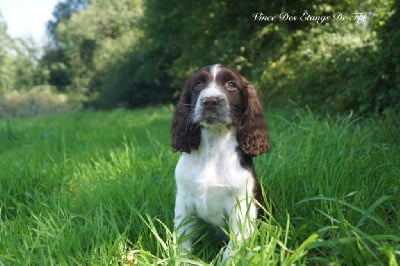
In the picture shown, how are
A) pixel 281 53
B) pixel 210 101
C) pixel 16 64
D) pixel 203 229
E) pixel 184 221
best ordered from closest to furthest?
pixel 210 101, pixel 184 221, pixel 203 229, pixel 281 53, pixel 16 64

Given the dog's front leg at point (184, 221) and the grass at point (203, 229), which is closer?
the grass at point (203, 229)

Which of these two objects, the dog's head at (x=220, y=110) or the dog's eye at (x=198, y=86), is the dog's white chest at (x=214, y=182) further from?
the dog's eye at (x=198, y=86)

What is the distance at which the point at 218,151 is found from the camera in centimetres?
231

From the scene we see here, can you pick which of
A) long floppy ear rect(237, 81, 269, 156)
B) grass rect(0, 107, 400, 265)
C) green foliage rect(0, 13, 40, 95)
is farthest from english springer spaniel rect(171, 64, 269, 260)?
green foliage rect(0, 13, 40, 95)

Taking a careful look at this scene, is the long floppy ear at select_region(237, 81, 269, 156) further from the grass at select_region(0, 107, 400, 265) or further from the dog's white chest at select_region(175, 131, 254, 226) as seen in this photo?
the grass at select_region(0, 107, 400, 265)

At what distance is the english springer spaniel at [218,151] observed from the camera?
2217 mm

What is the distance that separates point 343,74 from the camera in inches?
249

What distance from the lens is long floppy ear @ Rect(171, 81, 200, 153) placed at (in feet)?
7.77

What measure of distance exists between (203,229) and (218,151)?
563 millimetres

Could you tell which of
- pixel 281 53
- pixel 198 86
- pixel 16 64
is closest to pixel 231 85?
pixel 198 86

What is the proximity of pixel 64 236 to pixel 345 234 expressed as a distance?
4.87 ft

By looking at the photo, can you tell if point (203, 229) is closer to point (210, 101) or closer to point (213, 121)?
point (213, 121)

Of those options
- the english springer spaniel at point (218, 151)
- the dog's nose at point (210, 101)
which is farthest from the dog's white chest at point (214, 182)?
the dog's nose at point (210, 101)

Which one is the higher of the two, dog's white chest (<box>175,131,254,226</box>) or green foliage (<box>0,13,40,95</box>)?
green foliage (<box>0,13,40,95</box>)
